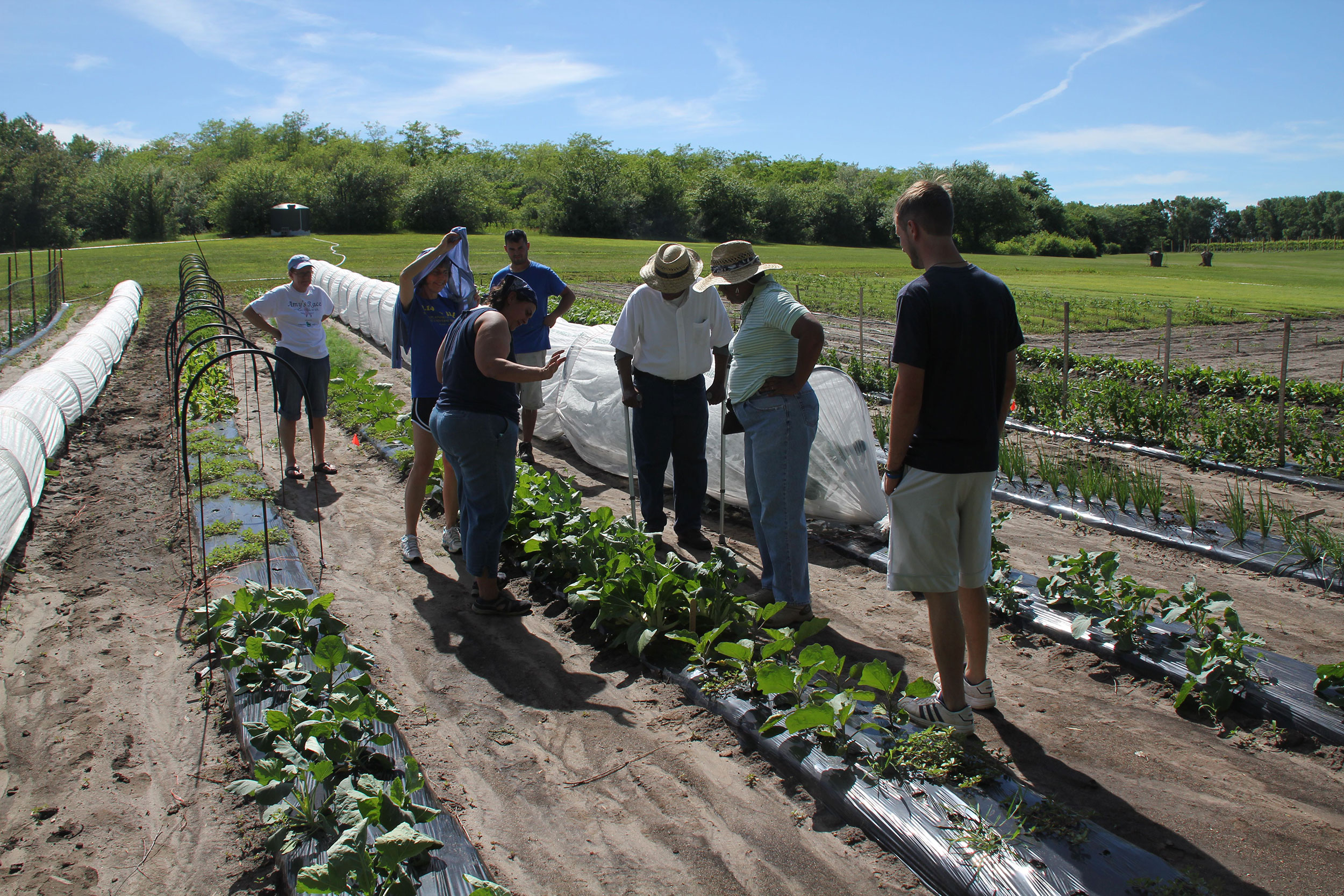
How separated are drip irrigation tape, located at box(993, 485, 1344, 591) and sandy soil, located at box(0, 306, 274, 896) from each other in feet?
16.5

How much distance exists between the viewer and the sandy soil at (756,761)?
2.45 meters

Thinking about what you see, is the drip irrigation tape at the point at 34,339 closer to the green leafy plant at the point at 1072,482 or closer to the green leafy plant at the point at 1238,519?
the green leafy plant at the point at 1072,482

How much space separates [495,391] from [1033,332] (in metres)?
16.0

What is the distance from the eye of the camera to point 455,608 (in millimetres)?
4402

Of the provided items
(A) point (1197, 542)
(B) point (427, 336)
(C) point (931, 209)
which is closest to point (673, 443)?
(B) point (427, 336)

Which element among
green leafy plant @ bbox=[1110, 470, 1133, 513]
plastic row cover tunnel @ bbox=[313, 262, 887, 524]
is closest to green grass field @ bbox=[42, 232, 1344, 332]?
green leafy plant @ bbox=[1110, 470, 1133, 513]

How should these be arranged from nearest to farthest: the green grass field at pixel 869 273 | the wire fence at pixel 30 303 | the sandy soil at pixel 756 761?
the sandy soil at pixel 756 761
the wire fence at pixel 30 303
the green grass field at pixel 869 273

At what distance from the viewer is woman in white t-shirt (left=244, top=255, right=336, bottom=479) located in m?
6.34

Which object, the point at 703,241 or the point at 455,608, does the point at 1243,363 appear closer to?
the point at 455,608

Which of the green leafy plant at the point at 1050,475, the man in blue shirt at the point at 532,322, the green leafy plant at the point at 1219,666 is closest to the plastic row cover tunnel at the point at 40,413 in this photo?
the man in blue shirt at the point at 532,322

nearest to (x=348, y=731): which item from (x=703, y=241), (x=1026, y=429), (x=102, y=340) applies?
(x=1026, y=429)

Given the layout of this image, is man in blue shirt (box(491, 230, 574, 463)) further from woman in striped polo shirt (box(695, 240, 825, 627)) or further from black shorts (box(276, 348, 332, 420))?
woman in striped polo shirt (box(695, 240, 825, 627))

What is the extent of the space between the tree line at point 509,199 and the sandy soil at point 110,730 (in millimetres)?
38841

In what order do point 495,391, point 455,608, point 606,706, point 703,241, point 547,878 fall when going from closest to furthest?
point 547,878, point 606,706, point 495,391, point 455,608, point 703,241
